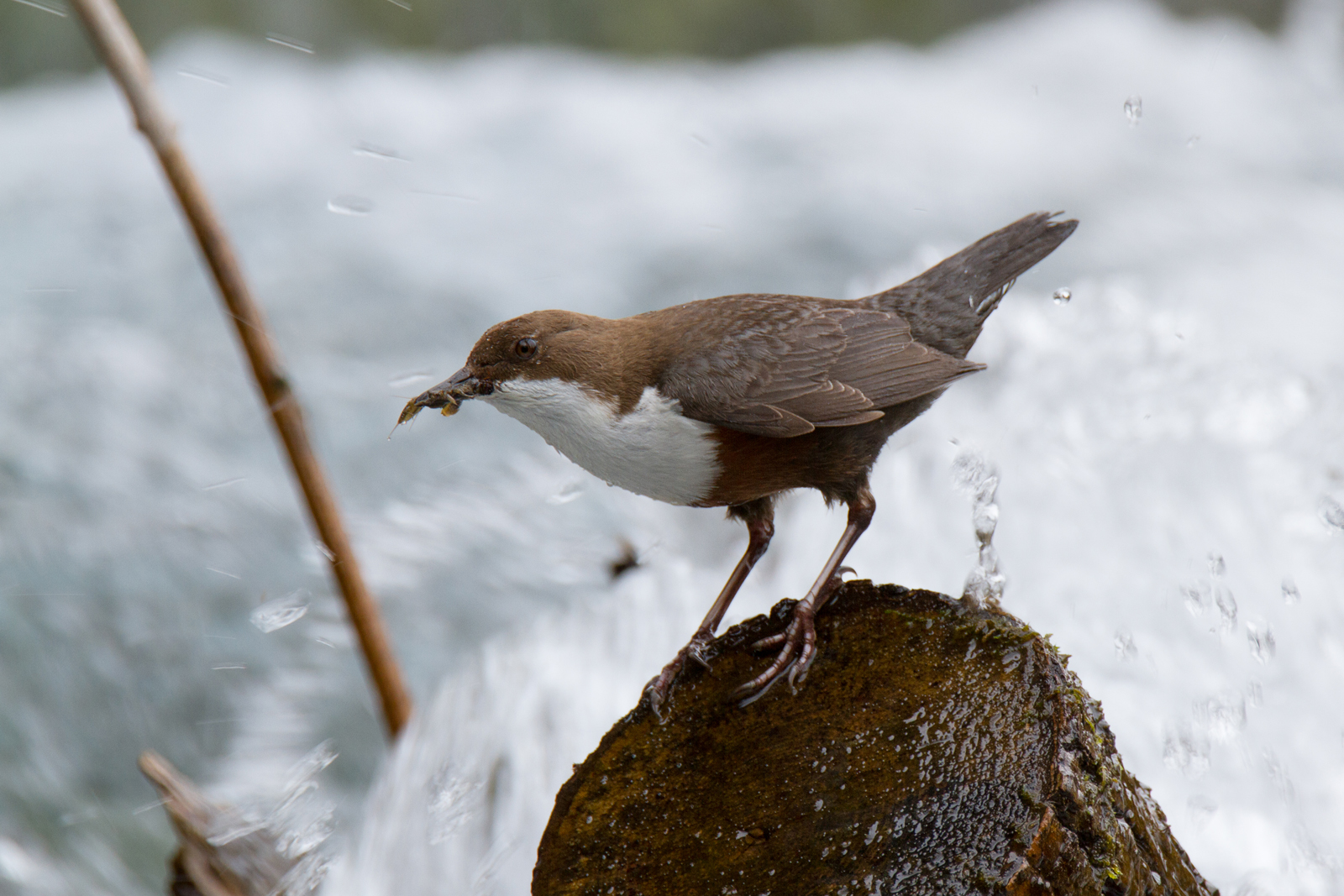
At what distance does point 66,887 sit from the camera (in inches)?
169

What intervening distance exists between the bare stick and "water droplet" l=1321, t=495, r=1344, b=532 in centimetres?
318

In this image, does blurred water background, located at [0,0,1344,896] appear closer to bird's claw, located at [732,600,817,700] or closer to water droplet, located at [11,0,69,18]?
water droplet, located at [11,0,69,18]

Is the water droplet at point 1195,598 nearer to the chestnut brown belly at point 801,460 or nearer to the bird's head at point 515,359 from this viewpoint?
the chestnut brown belly at point 801,460

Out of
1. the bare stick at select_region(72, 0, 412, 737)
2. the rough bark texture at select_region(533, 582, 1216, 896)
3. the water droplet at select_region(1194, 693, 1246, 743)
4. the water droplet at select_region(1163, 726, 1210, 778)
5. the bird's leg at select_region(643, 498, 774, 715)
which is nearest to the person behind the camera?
the rough bark texture at select_region(533, 582, 1216, 896)

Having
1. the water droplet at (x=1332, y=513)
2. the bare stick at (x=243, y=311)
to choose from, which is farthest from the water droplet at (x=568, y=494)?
the water droplet at (x=1332, y=513)

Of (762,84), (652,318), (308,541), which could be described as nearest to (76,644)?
(308,541)

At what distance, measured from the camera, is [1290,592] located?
3.57 metres

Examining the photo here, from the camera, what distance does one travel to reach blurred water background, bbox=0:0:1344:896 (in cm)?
338

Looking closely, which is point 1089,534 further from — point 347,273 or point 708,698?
point 347,273

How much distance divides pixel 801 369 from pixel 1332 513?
2.63 metres

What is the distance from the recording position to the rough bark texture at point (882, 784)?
1.59 meters

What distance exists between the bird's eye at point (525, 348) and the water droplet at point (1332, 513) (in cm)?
310

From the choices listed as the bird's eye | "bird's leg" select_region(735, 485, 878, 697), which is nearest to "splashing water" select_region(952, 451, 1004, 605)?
"bird's leg" select_region(735, 485, 878, 697)

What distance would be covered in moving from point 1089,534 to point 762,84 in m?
6.98
